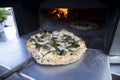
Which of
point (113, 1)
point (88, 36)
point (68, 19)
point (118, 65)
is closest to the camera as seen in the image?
point (113, 1)

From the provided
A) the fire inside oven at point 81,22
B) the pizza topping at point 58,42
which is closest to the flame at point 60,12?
the fire inside oven at point 81,22

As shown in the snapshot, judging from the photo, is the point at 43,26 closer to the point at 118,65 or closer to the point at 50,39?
the point at 50,39

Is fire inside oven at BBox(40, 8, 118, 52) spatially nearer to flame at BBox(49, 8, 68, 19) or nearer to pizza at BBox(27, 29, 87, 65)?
flame at BBox(49, 8, 68, 19)

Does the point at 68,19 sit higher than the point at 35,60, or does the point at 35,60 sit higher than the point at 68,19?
the point at 68,19

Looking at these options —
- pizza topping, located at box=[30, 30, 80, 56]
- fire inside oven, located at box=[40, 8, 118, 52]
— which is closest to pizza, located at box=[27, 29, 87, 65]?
pizza topping, located at box=[30, 30, 80, 56]

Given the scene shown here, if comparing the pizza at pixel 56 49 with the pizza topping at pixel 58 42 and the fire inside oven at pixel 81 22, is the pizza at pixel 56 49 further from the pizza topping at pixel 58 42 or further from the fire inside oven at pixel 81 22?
the fire inside oven at pixel 81 22

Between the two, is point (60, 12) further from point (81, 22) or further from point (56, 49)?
point (56, 49)

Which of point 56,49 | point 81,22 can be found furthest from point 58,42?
point 81,22

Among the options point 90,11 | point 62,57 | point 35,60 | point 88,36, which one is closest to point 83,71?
point 62,57
